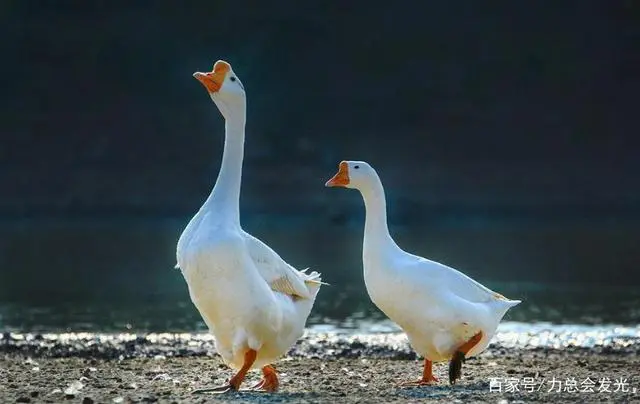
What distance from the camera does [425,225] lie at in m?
52.8

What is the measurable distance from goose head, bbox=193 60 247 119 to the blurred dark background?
1191cm

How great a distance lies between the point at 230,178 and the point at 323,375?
3.02 metres

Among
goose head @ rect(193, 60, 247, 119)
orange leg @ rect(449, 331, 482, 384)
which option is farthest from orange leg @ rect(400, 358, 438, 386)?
goose head @ rect(193, 60, 247, 119)

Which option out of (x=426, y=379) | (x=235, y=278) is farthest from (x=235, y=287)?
(x=426, y=379)

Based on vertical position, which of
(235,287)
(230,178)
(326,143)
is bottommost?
(235,287)

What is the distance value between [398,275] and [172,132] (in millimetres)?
55609

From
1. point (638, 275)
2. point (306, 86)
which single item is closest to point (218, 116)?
point (306, 86)

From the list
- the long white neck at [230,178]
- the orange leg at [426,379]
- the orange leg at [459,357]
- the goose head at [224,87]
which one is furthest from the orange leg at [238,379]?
the goose head at [224,87]

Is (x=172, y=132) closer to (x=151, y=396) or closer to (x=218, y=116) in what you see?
(x=218, y=116)

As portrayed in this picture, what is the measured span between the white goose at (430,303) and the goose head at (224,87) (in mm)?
2100

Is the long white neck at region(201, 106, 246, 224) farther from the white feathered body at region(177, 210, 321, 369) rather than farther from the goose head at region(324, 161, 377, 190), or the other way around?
the goose head at region(324, 161, 377, 190)

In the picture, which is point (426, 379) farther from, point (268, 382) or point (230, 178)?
point (230, 178)

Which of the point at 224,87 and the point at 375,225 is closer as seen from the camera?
the point at 224,87

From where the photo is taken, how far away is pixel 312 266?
113 ft
